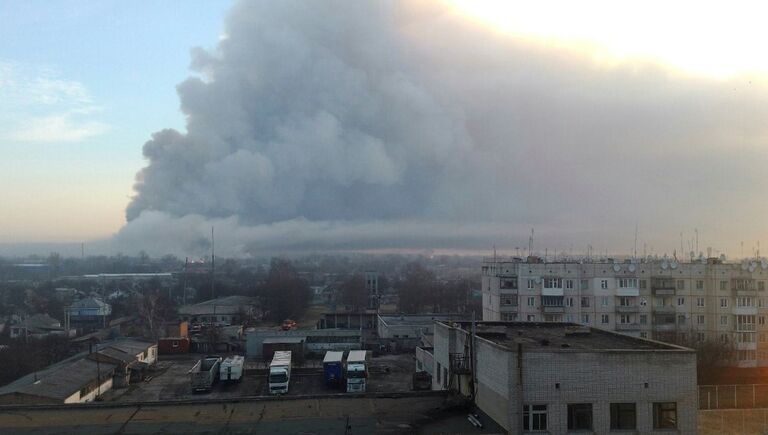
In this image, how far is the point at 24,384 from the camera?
22531 mm

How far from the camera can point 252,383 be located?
90.8 feet

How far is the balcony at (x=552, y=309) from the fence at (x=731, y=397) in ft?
46.8

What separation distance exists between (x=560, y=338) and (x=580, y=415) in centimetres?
389

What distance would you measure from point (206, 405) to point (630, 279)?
2673cm

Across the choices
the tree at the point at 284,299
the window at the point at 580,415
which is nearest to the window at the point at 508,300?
the window at the point at 580,415

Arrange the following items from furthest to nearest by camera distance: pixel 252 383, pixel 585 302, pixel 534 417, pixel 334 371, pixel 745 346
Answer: pixel 745 346, pixel 585 302, pixel 252 383, pixel 334 371, pixel 534 417

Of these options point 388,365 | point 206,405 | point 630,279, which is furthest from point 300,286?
point 206,405

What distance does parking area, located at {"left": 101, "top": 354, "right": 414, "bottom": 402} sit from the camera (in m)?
25.5

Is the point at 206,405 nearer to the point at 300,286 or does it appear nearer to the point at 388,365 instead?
the point at 388,365

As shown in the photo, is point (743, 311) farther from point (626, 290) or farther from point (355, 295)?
point (355, 295)

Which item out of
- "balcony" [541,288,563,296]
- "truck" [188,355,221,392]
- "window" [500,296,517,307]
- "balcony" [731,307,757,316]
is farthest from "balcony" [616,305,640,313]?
"truck" [188,355,221,392]

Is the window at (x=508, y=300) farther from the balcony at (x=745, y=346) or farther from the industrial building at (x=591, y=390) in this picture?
the industrial building at (x=591, y=390)

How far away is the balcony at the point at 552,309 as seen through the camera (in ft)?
104

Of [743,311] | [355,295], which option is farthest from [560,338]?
[355,295]
